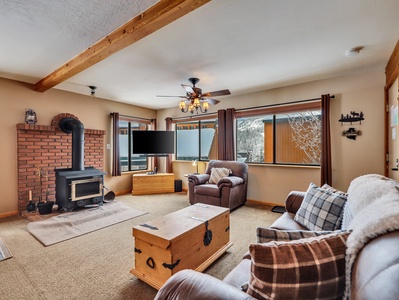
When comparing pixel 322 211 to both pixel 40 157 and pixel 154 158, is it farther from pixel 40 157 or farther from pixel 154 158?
pixel 154 158

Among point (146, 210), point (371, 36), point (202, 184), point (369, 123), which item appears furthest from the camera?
point (202, 184)

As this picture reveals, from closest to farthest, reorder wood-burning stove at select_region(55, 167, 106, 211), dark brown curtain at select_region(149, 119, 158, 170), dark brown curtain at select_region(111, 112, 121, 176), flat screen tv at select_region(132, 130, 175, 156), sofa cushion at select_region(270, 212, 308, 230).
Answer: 1. sofa cushion at select_region(270, 212, 308, 230)
2. wood-burning stove at select_region(55, 167, 106, 211)
3. dark brown curtain at select_region(111, 112, 121, 176)
4. flat screen tv at select_region(132, 130, 175, 156)
5. dark brown curtain at select_region(149, 119, 158, 170)

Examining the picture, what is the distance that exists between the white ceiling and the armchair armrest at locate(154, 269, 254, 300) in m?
2.07

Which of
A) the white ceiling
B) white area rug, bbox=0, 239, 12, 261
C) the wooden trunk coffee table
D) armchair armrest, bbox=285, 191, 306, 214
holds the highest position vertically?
the white ceiling

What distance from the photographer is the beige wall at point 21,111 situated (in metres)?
3.71

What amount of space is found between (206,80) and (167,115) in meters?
2.69

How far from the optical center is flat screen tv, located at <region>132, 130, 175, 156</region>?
5.51 m

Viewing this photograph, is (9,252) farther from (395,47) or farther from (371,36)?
(395,47)

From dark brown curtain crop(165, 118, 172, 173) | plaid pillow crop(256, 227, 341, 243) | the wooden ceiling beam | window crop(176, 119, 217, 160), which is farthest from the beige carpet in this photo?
dark brown curtain crop(165, 118, 172, 173)

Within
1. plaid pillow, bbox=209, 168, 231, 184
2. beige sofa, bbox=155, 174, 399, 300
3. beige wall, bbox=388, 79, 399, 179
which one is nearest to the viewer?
beige sofa, bbox=155, 174, 399, 300

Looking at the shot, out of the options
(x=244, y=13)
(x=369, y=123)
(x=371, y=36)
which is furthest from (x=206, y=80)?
(x=369, y=123)

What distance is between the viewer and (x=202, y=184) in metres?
4.43

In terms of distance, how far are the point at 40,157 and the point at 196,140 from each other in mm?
3601

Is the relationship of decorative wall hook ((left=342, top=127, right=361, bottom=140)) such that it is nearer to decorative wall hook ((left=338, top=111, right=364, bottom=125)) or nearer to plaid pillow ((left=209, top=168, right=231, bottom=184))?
decorative wall hook ((left=338, top=111, right=364, bottom=125))
